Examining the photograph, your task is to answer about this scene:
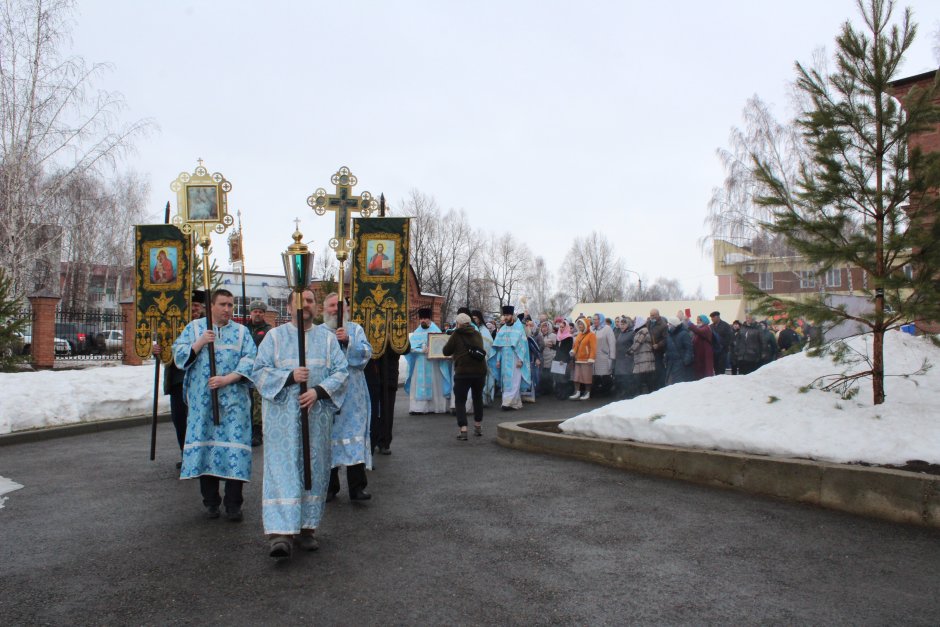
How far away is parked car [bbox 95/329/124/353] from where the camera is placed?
95.5 ft

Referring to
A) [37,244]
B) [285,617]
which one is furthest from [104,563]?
[37,244]

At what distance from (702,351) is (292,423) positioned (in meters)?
11.8

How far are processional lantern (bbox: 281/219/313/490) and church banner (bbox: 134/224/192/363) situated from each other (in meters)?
3.64

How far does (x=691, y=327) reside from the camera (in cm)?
1545

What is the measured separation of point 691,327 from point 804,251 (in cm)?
786

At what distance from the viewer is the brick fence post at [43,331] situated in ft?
65.5

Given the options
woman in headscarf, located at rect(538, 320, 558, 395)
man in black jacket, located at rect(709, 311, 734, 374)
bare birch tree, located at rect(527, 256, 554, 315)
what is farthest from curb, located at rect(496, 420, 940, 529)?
bare birch tree, located at rect(527, 256, 554, 315)

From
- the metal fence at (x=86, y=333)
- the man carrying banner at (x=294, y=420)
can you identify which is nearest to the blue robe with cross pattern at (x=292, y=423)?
the man carrying banner at (x=294, y=420)

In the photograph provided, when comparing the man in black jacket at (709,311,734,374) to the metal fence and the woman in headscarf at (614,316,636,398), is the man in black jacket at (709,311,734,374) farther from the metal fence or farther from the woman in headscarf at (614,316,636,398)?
the metal fence

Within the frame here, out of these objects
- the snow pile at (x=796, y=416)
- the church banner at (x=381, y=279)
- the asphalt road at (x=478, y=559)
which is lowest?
the asphalt road at (x=478, y=559)

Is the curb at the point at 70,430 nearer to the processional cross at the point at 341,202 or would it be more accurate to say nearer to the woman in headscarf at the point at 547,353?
the processional cross at the point at 341,202

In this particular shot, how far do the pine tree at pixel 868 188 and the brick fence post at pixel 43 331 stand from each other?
18752 mm

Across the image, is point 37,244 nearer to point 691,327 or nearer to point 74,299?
point 74,299

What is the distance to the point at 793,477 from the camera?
6371 mm
